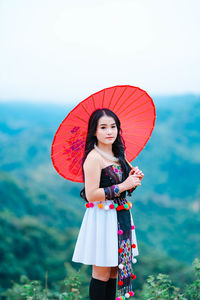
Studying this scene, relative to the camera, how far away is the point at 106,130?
1.82 m

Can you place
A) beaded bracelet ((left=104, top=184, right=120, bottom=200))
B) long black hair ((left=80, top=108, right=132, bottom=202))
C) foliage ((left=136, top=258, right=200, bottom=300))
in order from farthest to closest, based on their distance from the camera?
foliage ((left=136, top=258, right=200, bottom=300)), long black hair ((left=80, top=108, right=132, bottom=202)), beaded bracelet ((left=104, top=184, right=120, bottom=200))

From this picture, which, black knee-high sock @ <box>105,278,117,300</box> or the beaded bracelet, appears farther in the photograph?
black knee-high sock @ <box>105,278,117,300</box>

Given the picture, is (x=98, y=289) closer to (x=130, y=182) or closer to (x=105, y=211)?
(x=105, y=211)

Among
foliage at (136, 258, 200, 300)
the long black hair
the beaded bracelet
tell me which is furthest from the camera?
foliage at (136, 258, 200, 300)

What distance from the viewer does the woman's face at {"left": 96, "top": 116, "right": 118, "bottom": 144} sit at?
5.96 feet

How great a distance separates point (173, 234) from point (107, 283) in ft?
48.7

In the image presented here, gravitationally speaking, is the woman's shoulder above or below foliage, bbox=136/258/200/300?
above

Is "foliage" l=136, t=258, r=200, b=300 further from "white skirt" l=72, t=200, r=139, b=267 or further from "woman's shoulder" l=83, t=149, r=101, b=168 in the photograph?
"woman's shoulder" l=83, t=149, r=101, b=168

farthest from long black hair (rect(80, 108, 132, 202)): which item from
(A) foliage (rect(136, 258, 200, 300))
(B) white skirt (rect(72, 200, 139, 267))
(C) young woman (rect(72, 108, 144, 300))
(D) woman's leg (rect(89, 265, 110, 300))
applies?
(A) foliage (rect(136, 258, 200, 300))

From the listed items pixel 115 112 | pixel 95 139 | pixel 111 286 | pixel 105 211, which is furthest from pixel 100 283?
pixel 115 112

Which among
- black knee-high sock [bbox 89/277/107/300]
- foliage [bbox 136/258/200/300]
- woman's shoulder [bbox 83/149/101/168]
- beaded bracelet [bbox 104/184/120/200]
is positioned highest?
woman's shoulder [bbox 83/149/101/168]

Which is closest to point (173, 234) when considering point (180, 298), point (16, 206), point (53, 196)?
point (53, 196)

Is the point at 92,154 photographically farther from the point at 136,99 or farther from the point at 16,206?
the point at 16,206

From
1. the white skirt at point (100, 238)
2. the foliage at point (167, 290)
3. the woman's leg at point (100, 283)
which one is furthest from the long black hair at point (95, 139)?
the foliage at point (167, 290)
